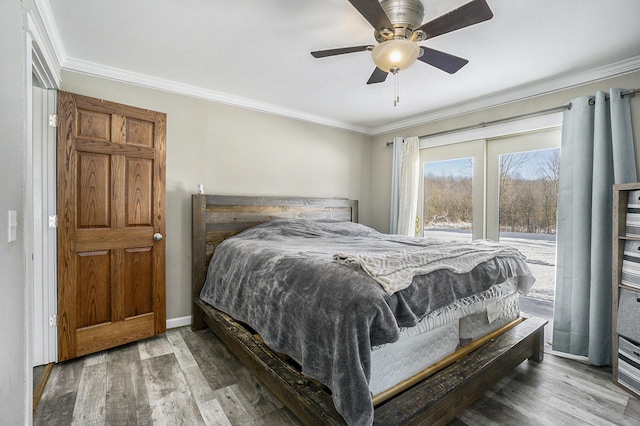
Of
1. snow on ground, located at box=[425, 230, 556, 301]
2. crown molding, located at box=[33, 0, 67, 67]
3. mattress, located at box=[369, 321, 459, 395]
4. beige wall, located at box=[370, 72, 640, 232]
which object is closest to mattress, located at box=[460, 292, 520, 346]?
mattress, located at box=[369, 321, 459, 395]

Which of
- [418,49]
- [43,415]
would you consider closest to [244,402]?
[43,415]

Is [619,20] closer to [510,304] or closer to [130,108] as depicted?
[510,304]

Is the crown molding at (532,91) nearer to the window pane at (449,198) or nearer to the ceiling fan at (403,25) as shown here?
the window pane at (449,198)

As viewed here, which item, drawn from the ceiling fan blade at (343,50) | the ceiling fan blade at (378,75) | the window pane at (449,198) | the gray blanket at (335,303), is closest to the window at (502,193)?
the window pane at (449,198)

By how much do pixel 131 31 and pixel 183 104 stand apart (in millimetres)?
953

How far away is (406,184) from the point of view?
4.04 metres

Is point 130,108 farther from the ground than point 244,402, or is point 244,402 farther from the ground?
point 130,108

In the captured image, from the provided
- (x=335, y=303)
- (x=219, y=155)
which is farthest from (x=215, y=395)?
(x=219, y=155)

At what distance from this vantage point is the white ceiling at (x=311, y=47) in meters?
1.89

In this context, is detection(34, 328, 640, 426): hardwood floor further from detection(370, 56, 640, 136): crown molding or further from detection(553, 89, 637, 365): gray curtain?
detection(370, 56, 640, 136): crown molding

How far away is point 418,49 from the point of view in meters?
1.69

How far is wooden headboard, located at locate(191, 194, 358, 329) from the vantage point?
2.98 m

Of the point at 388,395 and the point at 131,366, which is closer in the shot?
the point at 388,395

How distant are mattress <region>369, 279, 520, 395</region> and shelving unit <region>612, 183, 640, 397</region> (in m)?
0.70
